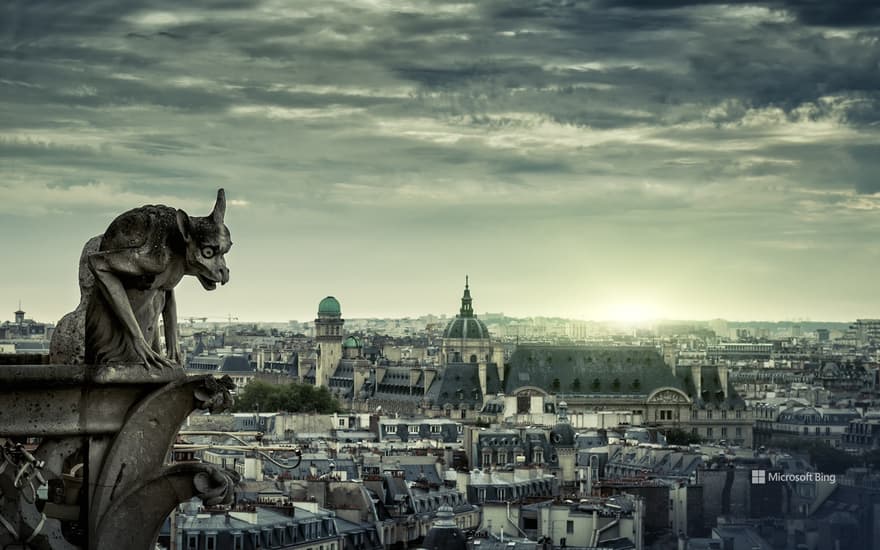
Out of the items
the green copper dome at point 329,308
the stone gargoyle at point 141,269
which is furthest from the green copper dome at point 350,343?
the stone gargoyle at point 141,269

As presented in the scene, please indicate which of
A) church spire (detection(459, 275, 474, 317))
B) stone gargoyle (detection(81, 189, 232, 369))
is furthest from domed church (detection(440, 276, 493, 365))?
stone gargoyle (detection(81, 189, 232, 369))

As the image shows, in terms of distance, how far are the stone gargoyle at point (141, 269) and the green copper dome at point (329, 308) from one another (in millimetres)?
174482

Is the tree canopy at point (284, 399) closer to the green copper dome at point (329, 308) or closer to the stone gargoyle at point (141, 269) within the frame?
the green copper dome at point (329, 308)

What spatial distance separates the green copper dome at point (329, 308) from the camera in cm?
18125

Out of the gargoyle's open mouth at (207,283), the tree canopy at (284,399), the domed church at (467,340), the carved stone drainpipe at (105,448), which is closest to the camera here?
the carved stone drainpipe at (105,448)

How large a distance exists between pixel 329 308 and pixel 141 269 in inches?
6926

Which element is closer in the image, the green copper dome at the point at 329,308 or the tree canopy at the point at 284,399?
the tree canopy at the point at 284,399

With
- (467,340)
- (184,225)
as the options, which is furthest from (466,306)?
(184,225)

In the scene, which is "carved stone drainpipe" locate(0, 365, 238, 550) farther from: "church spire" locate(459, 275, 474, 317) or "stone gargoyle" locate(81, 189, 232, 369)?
"church spire" locate(459, 275, 474, 317)

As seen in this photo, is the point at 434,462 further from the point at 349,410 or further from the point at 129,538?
the point at 129,538

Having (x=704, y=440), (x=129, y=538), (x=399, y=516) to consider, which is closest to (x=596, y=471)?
(x=399, y=516)

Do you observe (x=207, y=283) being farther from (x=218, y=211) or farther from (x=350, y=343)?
(x=350, y=343)

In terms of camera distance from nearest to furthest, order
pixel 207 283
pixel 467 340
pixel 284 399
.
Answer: pixel 207 283 → pixel 284 399 → pixel 467 340

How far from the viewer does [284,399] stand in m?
134
